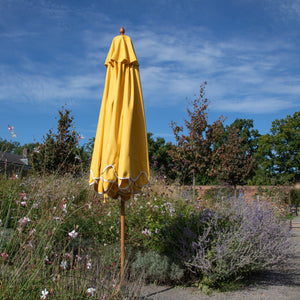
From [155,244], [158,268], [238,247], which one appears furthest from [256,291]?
[155,244]

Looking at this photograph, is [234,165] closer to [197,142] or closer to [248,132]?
[197,142]

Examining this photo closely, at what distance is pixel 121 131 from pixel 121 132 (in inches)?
0.5

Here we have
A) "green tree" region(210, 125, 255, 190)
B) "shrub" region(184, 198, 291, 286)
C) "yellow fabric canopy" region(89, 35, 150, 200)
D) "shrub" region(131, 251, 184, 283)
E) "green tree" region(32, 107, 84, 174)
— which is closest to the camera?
"yellow fabric canopy" region(89, 35, 150, 200)

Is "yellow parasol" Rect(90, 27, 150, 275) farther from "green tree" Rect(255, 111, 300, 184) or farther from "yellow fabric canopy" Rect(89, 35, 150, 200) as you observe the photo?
"green tree" Rect(255, 111, 300, 184)

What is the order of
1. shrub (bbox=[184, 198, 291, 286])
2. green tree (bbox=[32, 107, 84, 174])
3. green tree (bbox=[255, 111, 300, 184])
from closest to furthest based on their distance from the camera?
shrub (bbox=[184, 198, 291, 286]) < green tree (bbox=[32, 107, 84, 174]) < green tree (bbox=[255, 111, 300, 184])

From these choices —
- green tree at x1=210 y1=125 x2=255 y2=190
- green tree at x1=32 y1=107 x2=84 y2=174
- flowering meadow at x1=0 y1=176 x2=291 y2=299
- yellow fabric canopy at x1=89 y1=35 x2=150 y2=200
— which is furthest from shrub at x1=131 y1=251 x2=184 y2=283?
green tree at x1=210 y1=125 x2=255 y2=190

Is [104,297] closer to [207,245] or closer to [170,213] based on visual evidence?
[207,245]

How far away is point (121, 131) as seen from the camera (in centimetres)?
327

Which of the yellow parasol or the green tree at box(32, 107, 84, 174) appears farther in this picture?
the green tree at box(32, 107, 84, 174)

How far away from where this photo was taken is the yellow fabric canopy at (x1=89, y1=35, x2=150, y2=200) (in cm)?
315

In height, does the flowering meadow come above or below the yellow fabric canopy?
below

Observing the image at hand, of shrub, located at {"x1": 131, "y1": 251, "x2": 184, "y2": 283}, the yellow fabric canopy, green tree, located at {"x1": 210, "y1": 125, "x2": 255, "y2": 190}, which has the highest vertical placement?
green tree, located at {"x1": 210, "y1": 125, "x2": 255, "y2": 190}

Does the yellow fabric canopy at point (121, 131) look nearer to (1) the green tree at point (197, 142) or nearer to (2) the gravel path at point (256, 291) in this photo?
(2) the gravel path at point (256, 291)

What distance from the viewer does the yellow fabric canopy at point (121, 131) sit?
10.3 feet
